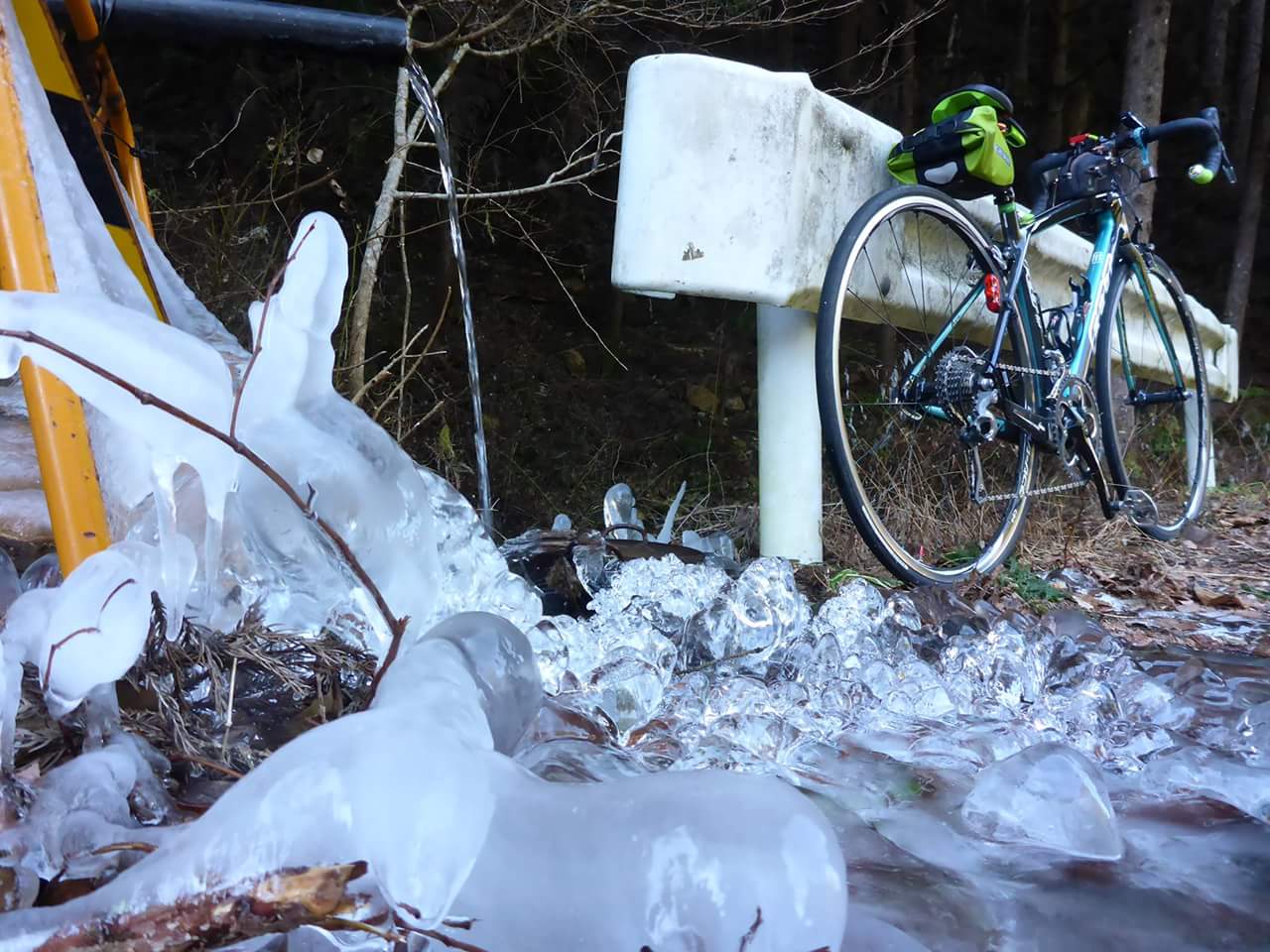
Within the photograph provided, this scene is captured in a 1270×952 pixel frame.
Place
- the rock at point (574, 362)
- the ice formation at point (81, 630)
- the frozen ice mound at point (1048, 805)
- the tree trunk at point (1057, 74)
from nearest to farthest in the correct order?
the ice formation at point (81, 630) < the frozen ice mound at point (1048, 805) < the rock at point (574, 362) < the tree trunk at point (1057, 74)

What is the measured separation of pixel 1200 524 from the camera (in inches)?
175

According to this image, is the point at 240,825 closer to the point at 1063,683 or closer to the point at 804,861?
the point at 804,861

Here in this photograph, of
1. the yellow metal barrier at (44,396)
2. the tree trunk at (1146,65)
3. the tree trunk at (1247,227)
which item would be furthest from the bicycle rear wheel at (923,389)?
the tree trunk at (1247,227)

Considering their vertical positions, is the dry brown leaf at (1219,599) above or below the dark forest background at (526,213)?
below

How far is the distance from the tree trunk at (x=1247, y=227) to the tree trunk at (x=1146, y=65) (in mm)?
3380

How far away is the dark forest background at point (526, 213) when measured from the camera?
4379mm

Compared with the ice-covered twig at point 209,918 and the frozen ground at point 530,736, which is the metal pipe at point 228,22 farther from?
the ice-covered twig at point 209,918

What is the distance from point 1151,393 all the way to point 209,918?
182 inches

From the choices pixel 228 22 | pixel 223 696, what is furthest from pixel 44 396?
pixel 228 22

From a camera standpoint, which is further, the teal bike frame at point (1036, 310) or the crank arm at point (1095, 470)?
the crank arm at point (1095, 470)

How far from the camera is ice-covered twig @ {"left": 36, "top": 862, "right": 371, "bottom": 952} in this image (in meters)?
0.70

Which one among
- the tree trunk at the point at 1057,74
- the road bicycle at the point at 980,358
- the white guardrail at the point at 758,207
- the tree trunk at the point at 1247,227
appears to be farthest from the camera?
the tree trunk at the point at 1057,74

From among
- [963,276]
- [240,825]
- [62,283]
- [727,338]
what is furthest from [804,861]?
[727,338]

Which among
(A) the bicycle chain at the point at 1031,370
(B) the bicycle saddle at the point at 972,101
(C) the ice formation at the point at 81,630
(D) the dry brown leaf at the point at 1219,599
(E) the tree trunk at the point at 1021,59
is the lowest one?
(D) the dry brown leaf at the point at 1219,599
